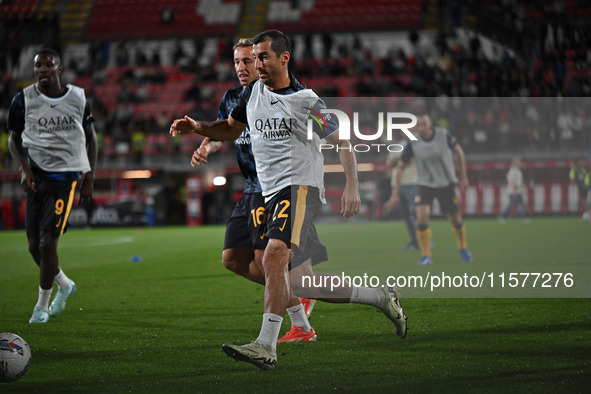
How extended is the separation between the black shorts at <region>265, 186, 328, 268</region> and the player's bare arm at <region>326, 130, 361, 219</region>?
0.68ft

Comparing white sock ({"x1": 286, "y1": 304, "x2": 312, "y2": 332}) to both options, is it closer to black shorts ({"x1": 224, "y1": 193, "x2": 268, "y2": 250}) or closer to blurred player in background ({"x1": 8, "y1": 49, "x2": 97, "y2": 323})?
black shorts ({"x1": 224, "y1": 193, "x2": 268, "y2": 250})

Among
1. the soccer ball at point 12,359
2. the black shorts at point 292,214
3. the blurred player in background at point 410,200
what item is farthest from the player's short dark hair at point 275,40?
the blurred player in background at point 410,200

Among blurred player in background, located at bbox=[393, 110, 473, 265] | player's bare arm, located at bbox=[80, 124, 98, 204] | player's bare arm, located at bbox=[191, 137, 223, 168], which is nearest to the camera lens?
player's bare arm, located at bbox=[191, 137, 223, 168]

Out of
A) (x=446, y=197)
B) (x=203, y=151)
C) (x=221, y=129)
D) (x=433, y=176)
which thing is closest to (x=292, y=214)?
(x=221, y=129)

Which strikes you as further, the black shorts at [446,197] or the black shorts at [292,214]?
the black shorts at [446,197]

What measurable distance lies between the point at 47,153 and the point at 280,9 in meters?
30.2

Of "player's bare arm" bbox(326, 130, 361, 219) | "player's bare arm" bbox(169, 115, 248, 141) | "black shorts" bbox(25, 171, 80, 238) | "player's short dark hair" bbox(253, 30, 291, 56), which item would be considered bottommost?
"black shorts" bbox(25, 171, 80, 238)

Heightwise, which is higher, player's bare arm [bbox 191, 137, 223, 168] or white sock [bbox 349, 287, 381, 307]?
player's bare arm [bbox 191, 137, 223, 168]

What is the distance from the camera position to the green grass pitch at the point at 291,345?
12.9 ft

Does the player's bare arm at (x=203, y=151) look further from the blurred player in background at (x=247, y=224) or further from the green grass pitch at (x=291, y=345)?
the green grass pitch at (x=291, y=345)

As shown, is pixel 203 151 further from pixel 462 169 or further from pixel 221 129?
pixel 462 169

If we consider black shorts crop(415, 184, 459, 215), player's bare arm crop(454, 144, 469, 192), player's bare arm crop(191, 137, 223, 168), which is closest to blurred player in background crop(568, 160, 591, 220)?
player's bare arm crop(454, 144, 469, 192)

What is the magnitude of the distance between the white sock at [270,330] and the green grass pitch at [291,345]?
0.15 metres

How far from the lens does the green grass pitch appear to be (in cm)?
394
